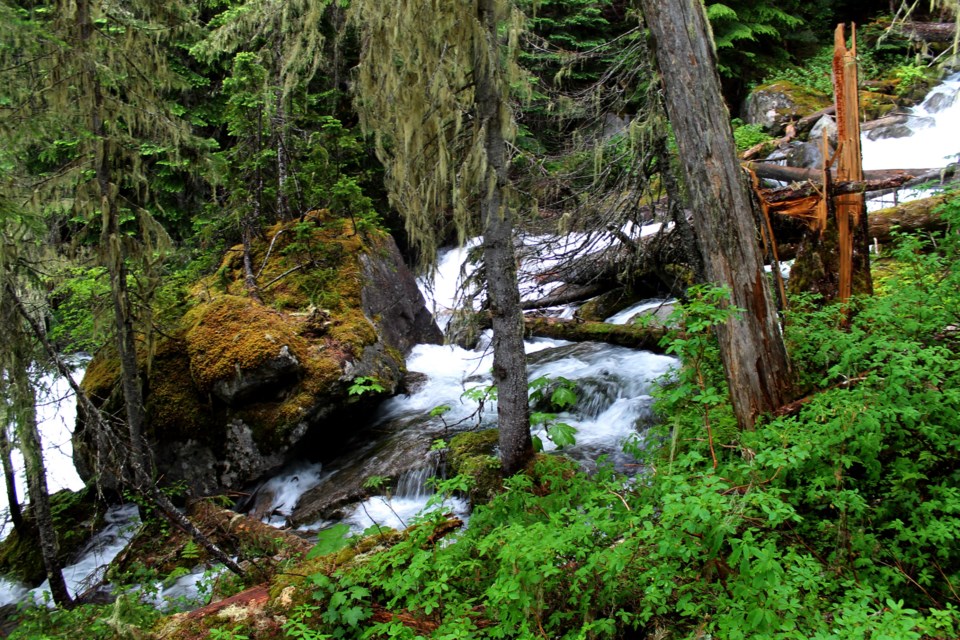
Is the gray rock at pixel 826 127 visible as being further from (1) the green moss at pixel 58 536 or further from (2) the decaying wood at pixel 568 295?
(1) the green moss at pixel 58 536

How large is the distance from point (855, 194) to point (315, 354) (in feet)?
22.7

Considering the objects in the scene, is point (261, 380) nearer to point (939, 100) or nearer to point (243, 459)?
point (243, 459)

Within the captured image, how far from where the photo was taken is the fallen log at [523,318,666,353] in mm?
9342

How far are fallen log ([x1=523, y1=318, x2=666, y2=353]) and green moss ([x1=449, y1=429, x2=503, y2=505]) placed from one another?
11.0ft

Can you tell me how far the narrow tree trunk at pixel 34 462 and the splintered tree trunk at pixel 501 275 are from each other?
185 inches

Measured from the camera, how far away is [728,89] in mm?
19766

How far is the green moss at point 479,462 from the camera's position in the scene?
5801mm

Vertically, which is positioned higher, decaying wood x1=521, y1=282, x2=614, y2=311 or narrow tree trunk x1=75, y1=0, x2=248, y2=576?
narrow tree trunk x1=75, y1=0, x2=248, y2=576

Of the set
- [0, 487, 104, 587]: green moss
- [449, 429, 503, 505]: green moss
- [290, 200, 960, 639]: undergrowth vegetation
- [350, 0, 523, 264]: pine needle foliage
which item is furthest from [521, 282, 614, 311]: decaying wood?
[0, 487, 104, 587]: green moss

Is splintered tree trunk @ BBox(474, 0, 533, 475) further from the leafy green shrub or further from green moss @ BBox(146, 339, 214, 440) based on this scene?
the leafy green shrub

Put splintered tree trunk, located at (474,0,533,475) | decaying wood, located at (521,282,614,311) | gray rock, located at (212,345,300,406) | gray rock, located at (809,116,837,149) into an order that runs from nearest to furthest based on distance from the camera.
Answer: splintered tree trunk, located at (474,0,533,475), gray rock, located at (212,345,300,406), decaying wood, located at (521,282,614,311), gray rock, located at (809,116,837,149)

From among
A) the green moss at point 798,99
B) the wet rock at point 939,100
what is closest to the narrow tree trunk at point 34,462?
the green moss at point 798,99

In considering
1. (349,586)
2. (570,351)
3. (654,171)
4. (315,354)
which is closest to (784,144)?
(570,351)

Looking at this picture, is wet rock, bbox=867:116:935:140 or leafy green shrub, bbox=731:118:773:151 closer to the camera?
wet rock, bbox=867:116:935:140
